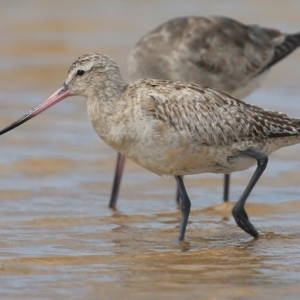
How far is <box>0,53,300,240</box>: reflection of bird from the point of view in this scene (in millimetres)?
8625

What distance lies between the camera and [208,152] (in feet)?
28.8

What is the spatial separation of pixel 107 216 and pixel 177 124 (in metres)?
1.90

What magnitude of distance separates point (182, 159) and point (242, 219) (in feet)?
2.87

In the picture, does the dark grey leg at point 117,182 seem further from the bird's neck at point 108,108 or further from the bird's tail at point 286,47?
the bird's tail at point 286,47

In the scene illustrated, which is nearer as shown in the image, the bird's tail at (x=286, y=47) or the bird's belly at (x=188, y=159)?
the bird's belly at (x=188, y=159)

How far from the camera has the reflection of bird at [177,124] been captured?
28.3 ft

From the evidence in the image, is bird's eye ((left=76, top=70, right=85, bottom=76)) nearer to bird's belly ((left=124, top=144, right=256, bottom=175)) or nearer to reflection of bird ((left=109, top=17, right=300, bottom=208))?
bird's belly ((left=124, top=144, right=256, bottom=175))

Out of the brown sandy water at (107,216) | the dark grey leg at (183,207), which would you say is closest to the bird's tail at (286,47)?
the brown sandy water at (107,216)

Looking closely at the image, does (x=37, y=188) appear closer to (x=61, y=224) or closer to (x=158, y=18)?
(x=61, y=224)

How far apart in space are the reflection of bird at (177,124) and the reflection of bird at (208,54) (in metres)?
2.66

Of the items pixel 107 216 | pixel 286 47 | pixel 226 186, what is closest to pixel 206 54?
pixel 286 47

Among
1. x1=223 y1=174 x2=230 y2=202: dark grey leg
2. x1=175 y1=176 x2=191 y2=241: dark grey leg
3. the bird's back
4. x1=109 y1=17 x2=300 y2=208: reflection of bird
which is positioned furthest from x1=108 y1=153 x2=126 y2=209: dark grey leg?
x1=175 y1=176 x2=191 y2=241: dark grey leg

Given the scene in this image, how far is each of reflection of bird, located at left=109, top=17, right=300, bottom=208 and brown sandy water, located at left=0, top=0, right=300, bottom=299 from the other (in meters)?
0.98

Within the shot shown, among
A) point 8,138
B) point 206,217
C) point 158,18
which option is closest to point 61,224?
point 206,217
